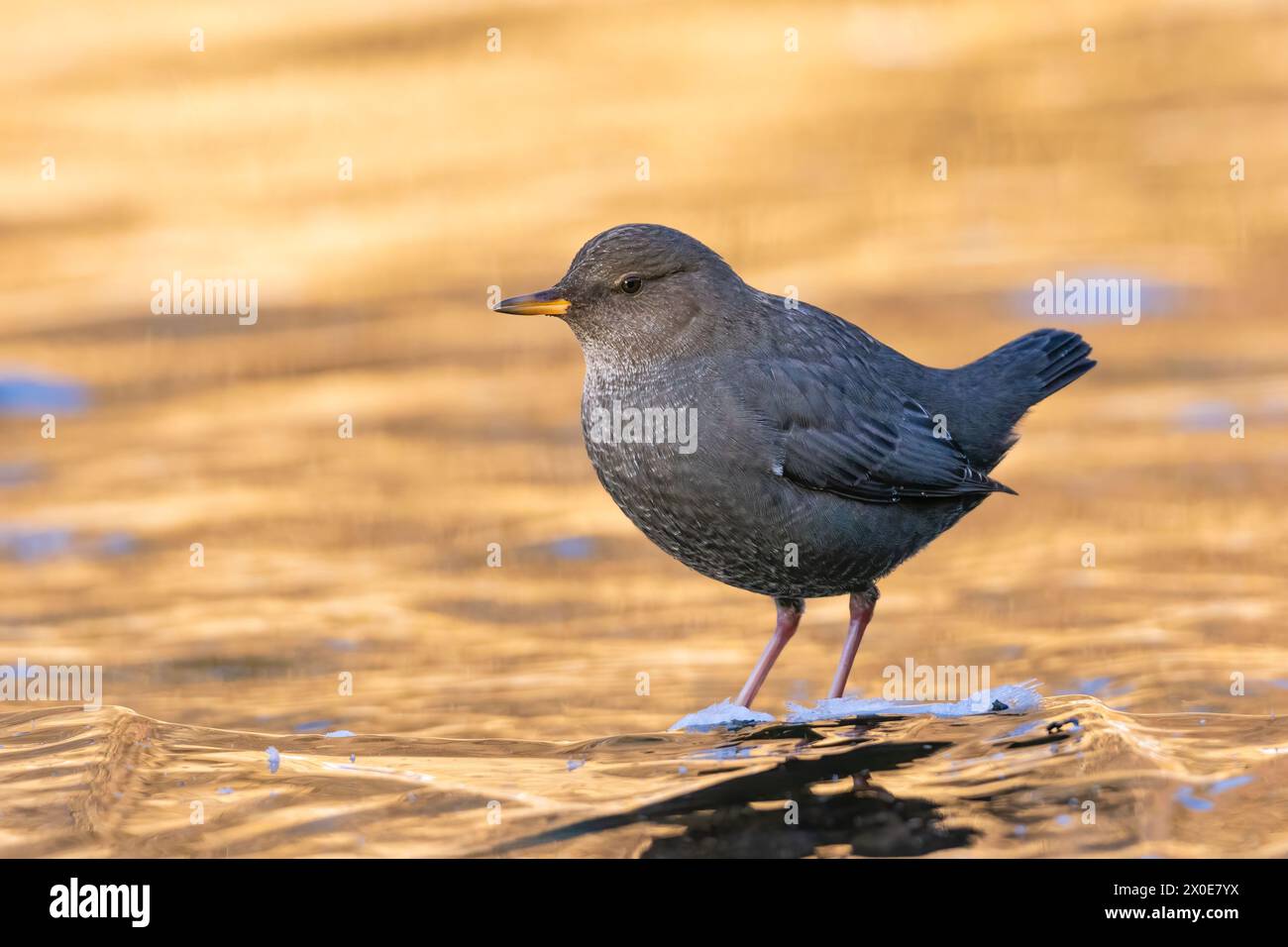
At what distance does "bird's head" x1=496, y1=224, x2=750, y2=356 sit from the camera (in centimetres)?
640

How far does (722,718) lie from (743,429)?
3.36 ft

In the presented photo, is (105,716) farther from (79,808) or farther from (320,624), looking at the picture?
(320,624)

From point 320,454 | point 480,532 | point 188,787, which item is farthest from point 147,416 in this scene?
point 188,787

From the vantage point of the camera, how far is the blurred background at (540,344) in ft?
24.3

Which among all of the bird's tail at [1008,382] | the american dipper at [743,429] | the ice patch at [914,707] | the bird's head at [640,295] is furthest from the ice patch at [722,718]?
the bird's tail at [1008,382]

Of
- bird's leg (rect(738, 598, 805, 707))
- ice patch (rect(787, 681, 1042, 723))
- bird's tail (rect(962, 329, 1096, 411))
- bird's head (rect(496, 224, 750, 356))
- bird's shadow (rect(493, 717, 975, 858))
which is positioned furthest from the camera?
bird's tail (rect(962, 329, 1096, 411))

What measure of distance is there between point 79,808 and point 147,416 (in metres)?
5.59

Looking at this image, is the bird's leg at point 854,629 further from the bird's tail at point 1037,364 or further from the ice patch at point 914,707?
the bird's tail at point 1037,364

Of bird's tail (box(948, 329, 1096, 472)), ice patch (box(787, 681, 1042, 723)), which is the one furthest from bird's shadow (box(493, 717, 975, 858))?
bird's tail (box(948, 329, 1096, 472))

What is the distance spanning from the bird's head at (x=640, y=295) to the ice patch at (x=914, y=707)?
1372mm

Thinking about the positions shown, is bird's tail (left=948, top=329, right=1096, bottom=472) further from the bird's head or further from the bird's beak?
the bird's beak

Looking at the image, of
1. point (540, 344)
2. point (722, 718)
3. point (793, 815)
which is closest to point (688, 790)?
point (793, 815)

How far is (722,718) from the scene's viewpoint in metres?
6.33

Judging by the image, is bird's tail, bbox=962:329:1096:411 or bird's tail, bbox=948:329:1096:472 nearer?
bird's tail, bbox=948:329:1096:472
